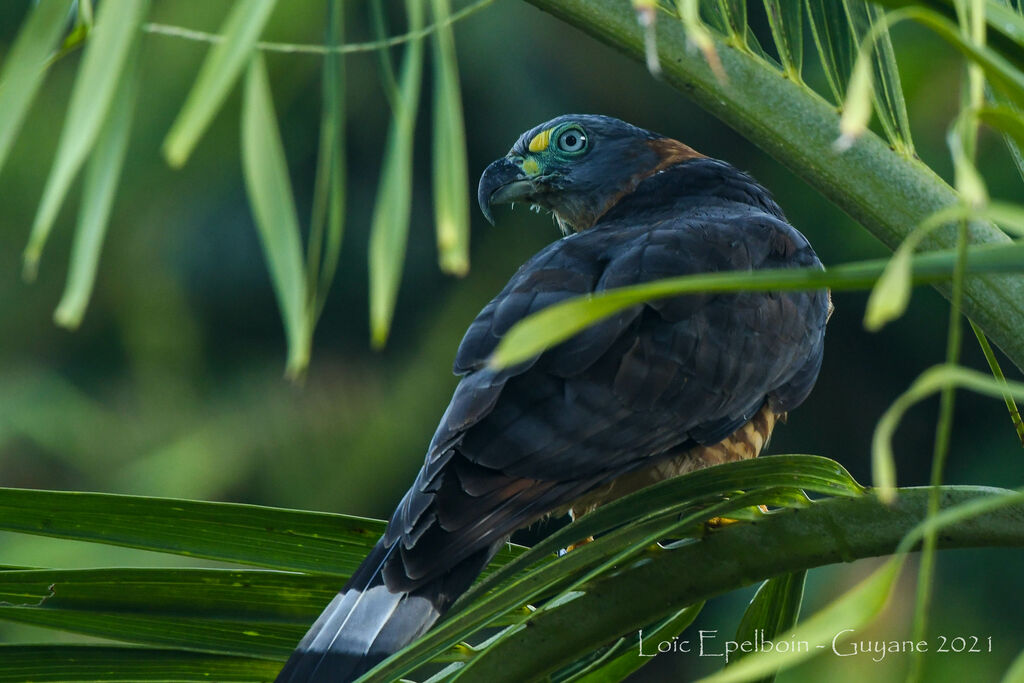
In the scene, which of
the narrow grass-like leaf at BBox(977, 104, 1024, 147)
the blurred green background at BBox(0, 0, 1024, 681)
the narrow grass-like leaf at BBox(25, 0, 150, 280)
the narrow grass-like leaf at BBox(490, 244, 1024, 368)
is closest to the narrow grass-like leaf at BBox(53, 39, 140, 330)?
the narrow grass-like leaf at BBox(25, 0, 150, 280)

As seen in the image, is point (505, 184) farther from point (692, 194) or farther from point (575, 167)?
point (692, 194)

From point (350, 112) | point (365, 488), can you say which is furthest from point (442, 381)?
point (350, 112)

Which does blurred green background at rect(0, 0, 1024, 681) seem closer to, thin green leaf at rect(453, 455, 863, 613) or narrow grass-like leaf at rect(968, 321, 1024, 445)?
narrow grass-like leaf at rect(968, 321, 1024, 445)

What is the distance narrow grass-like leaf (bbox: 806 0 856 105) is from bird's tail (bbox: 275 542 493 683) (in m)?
1.04

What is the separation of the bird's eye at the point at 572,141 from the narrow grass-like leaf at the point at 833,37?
1.71 meters

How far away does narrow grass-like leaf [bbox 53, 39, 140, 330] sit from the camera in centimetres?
77

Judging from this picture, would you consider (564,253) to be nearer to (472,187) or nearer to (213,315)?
(472,187)

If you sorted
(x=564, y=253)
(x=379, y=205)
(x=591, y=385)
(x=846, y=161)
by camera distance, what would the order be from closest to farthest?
(x=379, y=205) < (x=846, y=161) < (x=591, y=385) < (x=564, y=253)

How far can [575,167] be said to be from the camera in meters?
3.61

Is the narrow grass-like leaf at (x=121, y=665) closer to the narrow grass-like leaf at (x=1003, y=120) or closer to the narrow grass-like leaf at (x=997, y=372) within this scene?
the narrow grass-like leaf at (x=997, y=372)

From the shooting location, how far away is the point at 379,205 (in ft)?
2.72

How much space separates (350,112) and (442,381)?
2.25 meters

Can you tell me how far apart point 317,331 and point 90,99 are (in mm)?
8776

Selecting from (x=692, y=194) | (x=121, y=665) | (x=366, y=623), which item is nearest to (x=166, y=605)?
(x=121, y=665)
